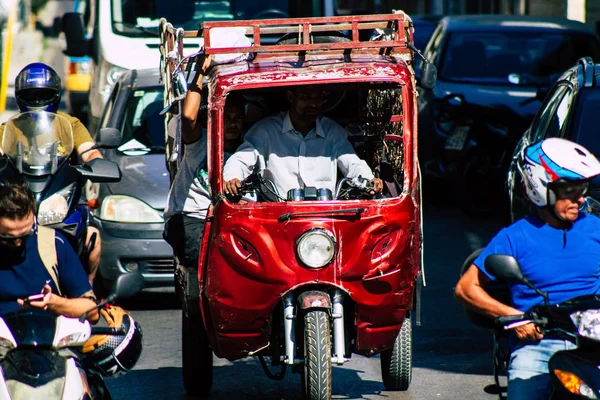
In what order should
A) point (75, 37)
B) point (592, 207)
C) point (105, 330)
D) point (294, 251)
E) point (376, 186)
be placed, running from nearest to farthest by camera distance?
point (105, 330) → point (294, 251) → point (376, 186) → point (592, 207) → point (75, 37)

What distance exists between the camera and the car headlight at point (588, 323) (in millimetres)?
4086

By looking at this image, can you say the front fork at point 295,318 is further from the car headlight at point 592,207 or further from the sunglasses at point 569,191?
the car headlight at point 592,207

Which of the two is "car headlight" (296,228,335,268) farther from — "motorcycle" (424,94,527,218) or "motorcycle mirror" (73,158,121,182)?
"motorcycle" (424,94,527,218)

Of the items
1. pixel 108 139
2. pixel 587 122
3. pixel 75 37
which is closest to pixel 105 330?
pixel 108 139

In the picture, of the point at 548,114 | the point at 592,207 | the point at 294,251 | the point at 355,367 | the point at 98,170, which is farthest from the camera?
the point at 548,114

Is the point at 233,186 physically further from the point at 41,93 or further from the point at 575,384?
the point at 575,384

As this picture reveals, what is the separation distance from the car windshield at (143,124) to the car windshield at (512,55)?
4.27m

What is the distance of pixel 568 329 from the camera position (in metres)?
4.22

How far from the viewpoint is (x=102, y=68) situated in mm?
13258

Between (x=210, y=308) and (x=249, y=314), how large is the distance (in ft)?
0.70

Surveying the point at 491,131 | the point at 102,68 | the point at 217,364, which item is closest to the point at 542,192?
the point at 217,364

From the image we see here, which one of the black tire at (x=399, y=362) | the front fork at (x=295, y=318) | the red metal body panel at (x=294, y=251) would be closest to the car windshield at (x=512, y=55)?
the black tire at (x=399, y=362)

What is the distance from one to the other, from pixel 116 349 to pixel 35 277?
16.6 inches

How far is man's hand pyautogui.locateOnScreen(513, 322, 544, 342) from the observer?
4.34 metres
